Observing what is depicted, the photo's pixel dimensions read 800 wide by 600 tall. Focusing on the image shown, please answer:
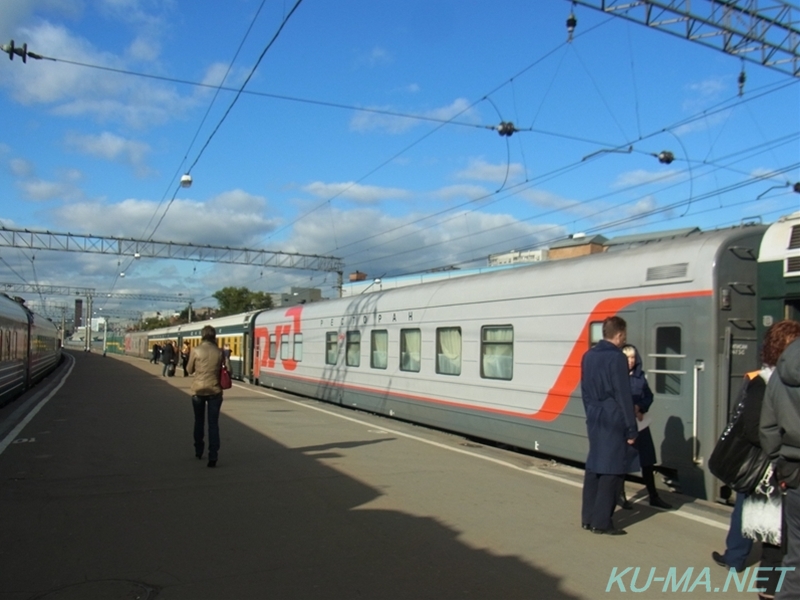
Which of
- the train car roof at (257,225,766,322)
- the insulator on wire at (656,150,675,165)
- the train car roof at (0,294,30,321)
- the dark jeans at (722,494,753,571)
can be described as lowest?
the dark jeans at (722,494,753,571)

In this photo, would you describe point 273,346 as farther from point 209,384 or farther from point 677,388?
point 677,388

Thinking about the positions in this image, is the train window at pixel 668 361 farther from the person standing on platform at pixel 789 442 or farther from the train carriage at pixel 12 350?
the train carriage at pixel 12 350

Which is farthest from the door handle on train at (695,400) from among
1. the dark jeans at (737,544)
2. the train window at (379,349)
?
the train window at (379,349)

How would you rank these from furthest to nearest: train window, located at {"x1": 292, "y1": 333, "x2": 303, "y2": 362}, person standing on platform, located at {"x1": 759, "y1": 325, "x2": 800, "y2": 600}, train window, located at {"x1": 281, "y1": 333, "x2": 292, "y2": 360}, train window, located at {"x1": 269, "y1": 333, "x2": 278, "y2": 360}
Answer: train window, located at {"x1": 269, "y1": 333, "x2": 278, "y2": 360}, train window, located at {"x1": 281, "y1": 333, "x2": 292, "y2": 360}, train window, located at {"x1": 292, "y1": 333, "x2": 303, "y2": 362}, person standing on platform, located at {"x1": 759, "y1": 325, "x2": 800, "y2": 600}

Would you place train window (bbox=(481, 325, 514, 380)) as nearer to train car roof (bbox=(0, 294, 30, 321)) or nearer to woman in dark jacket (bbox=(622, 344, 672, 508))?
woman in dark jacket (bbox=(622, 344, 672, 508))

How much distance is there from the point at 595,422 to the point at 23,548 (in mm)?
4827

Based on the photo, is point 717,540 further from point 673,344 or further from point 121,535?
point 121,535

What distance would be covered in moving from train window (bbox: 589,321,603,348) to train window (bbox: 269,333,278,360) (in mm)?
16755

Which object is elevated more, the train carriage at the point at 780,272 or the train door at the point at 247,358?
the train carriage at the point at 780,272

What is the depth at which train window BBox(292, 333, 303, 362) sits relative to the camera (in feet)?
70.5

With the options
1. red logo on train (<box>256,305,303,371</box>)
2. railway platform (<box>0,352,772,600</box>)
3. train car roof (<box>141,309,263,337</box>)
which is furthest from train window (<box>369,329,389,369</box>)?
train car roof (<box>141,309,263,337</box>)

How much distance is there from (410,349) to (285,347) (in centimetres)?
996

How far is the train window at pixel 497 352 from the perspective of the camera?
10797 millimetres

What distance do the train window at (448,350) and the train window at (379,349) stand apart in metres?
2.45
